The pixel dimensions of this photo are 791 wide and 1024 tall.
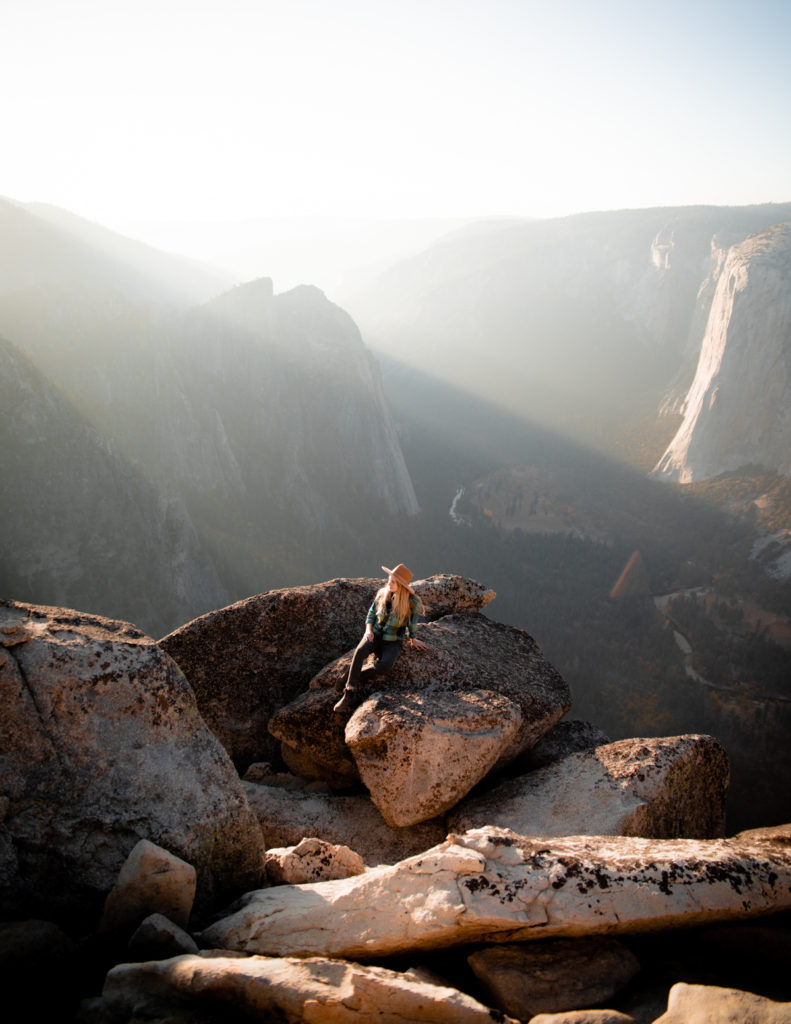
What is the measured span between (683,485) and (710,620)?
35.3 metres

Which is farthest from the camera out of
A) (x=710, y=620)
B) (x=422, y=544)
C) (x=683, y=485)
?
(x=683, y=485)

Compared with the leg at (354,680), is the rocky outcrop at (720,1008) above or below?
above

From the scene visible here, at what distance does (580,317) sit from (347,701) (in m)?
152

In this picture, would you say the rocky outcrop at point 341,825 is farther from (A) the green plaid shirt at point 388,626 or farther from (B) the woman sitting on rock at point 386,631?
(A) the green plaid shirt at point 388,626

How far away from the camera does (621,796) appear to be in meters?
5.43

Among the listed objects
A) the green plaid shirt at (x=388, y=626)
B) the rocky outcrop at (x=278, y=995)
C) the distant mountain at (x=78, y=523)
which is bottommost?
the distant mountain at (x=78, y=523)

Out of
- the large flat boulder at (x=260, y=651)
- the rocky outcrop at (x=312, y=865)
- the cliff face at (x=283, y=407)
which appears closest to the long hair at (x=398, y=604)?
the large flat boulder at (x=260, y=651)

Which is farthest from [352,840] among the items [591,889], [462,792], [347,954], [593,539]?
[593,539]

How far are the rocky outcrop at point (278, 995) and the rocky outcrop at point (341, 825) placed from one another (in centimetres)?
282

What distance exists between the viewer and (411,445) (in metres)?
92.0

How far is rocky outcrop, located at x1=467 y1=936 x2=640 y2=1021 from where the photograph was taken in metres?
3.34

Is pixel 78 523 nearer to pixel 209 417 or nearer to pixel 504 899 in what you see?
pixel 209 417

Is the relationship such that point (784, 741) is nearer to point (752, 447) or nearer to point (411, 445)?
point (752, 447)

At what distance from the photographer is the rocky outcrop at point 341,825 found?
5.89 meters
